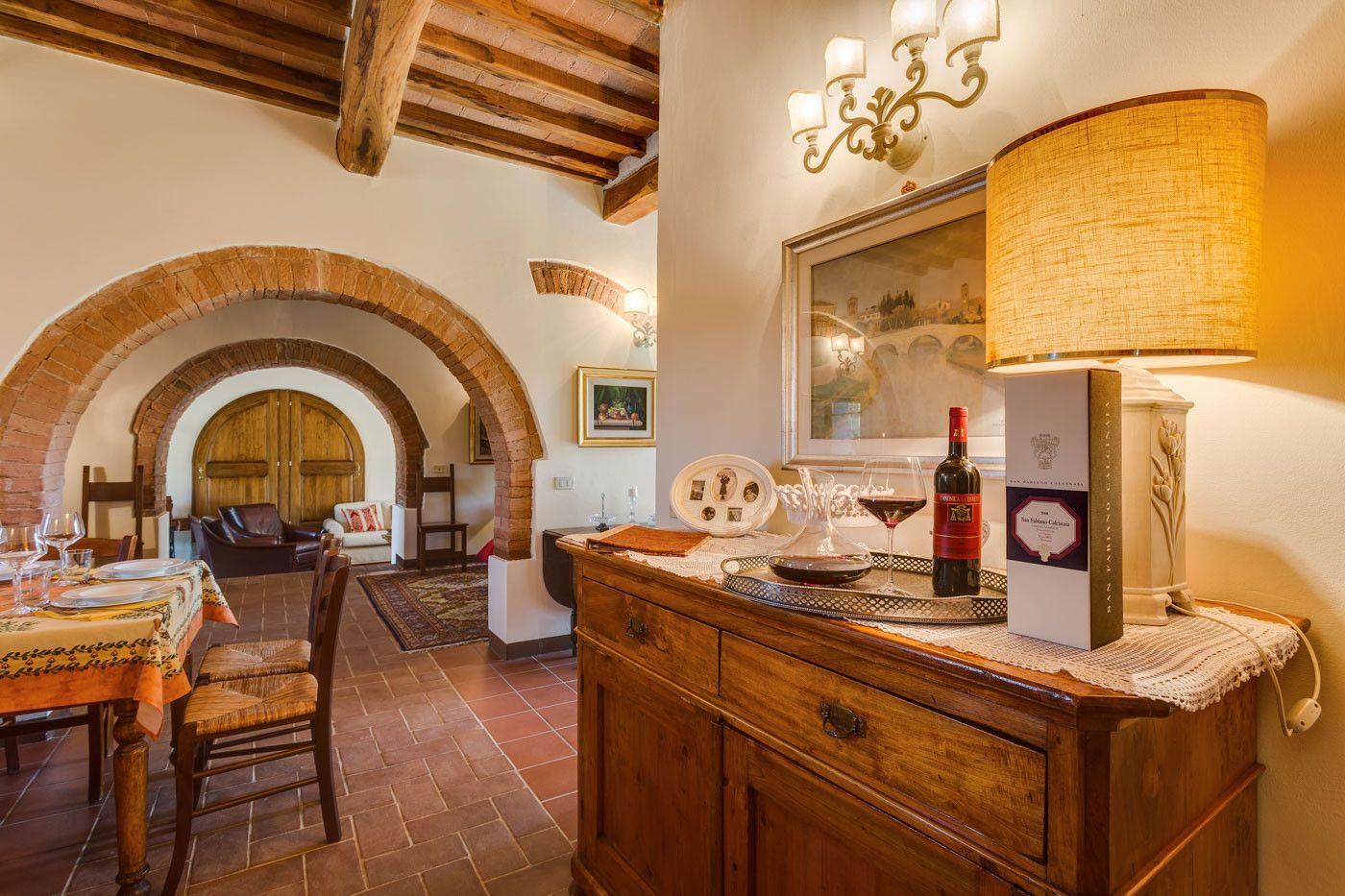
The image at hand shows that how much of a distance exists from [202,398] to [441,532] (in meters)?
3.93

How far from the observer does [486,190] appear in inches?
165

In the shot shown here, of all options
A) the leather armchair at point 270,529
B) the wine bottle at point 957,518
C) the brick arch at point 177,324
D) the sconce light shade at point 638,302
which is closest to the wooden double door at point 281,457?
the leather armchair at point 270,529

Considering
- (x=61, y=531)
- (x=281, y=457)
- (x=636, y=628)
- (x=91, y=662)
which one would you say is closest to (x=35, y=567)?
(x=61, y=531)

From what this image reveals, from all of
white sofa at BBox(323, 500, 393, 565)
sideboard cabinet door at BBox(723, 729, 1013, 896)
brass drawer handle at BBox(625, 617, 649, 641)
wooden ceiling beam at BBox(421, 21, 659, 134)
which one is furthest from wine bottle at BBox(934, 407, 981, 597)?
white sofa at BBox(323, 500, 393, 565)

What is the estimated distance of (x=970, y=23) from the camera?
1.25 metres

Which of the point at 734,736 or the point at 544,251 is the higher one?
the point at 544,251

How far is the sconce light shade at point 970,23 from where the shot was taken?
123cm

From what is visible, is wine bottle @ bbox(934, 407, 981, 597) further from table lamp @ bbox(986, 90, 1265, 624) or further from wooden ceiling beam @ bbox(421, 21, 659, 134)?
wooden ceiling beam @ bbox(421, 21, 659, 134)

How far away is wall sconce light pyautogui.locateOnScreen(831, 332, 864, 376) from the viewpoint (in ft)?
5.41

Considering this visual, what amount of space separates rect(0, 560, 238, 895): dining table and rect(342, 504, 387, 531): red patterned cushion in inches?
268

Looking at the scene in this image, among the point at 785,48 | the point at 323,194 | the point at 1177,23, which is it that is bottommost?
the point at 1177,23

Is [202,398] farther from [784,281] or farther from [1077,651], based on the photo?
[1077,651]

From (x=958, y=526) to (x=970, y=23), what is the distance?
38.5 inches

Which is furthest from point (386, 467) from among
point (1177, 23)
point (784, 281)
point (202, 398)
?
point (1177, 23)
